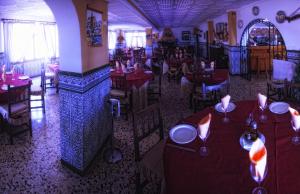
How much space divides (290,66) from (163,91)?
3391 millimetres

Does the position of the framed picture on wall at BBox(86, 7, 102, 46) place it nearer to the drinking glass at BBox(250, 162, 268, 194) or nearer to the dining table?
the dining table

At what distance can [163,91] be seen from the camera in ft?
26.5

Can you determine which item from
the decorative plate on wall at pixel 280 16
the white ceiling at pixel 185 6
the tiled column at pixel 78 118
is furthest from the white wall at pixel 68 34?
the decorative plate on wall at pixel 280 16

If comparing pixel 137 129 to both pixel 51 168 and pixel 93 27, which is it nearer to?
pixel 51 168

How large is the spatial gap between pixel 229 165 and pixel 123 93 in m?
4.02

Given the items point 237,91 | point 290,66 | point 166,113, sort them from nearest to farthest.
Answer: point 166,113, point 290,66, point 237,91

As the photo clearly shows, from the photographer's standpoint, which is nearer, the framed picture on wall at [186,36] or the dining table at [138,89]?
the dining table at [138,89]

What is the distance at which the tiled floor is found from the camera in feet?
9.93

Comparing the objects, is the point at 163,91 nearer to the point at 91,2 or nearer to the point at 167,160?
the point at 91,2

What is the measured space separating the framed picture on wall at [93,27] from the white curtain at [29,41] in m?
7.53

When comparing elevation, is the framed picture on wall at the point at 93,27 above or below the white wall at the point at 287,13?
below

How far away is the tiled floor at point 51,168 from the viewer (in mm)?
3025

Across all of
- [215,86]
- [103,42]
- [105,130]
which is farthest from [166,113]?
[103,42]

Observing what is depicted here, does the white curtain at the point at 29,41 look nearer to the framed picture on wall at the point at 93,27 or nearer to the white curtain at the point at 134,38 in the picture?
the framed picture on wall at the point at 93,27
